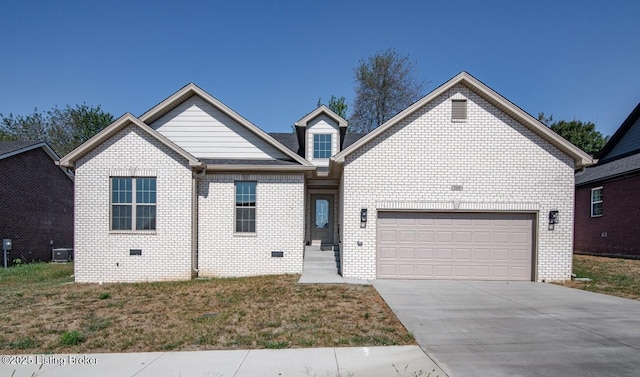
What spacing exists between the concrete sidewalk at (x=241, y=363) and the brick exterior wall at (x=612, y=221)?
Result: 59.2ft

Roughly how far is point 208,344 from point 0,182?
1762 centimetres

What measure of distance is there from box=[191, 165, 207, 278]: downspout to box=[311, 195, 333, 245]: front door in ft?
17.6

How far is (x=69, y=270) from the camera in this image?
15008 millimetres

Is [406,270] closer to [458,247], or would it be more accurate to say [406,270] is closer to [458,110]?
[458,247]

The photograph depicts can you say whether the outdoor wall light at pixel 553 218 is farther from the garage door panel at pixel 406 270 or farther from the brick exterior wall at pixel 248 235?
the brick exterior wall at pixel 248 235

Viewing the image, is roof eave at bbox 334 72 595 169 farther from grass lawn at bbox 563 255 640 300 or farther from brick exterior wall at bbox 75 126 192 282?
brick exterior wall at bbox 75 126 192 282

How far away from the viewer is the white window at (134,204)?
1202 cm

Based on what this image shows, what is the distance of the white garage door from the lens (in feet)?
38.6

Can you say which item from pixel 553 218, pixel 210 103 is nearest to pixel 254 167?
pixel 210 103

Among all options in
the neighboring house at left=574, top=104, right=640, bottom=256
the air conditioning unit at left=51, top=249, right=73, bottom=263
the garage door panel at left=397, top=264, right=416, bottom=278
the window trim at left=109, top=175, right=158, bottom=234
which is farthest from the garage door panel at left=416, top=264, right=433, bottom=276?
the air conditioning unit at left=51, top=249, right=73, bottom=263

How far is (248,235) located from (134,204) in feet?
12.6

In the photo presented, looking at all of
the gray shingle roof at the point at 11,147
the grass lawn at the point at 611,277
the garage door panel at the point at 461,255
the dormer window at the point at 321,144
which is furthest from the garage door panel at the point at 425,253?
the gray shingle roof at the point at 11,147

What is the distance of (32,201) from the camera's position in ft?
64.1

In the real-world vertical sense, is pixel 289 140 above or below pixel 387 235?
above
